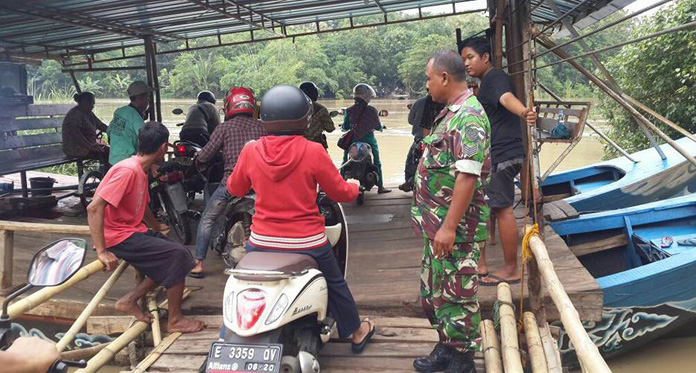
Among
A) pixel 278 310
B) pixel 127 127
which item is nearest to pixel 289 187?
pixel 278 310

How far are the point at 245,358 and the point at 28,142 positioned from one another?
7034 millimetres

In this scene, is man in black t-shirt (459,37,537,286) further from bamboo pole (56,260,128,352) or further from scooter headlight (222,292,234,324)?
bamboo pole (56,260,128,352)

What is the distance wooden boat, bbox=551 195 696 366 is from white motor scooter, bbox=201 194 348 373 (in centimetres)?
209

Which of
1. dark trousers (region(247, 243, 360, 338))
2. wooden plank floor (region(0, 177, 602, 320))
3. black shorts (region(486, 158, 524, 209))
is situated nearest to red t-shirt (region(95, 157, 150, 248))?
wooden plank floor (region(0, 177, 602, 320))

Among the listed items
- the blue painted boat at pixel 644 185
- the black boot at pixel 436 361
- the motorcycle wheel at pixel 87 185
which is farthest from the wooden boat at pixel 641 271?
the motorcycle wheel at pixel 87 185

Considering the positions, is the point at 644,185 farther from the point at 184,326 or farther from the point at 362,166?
the point at 184,326

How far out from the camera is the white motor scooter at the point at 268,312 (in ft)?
7.57

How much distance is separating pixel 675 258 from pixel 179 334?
3.39 metres

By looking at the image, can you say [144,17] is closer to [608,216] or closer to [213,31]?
[213,31]

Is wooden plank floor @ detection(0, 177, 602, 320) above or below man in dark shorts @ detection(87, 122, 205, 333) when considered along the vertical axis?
below

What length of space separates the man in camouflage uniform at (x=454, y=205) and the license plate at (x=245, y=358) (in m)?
0.82

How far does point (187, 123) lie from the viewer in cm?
640

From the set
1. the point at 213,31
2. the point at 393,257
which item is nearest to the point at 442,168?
the point at 393,257

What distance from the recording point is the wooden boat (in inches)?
153
